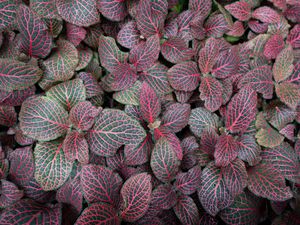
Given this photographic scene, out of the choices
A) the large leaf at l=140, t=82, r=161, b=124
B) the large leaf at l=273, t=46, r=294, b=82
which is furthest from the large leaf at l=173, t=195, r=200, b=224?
the large leaf at l=273, t=46, r=294, b=82

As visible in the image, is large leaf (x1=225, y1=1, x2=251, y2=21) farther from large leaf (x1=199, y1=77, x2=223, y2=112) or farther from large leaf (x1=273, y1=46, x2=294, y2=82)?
large leaf (x1=199, y1=77, x2=223, y2=112)

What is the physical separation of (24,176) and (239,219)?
0.82 metres

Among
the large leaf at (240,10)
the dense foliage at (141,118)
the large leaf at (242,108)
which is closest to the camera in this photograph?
the dense foliage at (141,118)

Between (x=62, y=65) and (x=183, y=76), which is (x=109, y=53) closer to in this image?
(x=62, y=65)

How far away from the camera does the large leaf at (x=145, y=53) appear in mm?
1153

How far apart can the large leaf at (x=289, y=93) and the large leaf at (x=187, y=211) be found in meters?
0.56

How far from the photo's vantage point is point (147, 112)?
1095 millimetres

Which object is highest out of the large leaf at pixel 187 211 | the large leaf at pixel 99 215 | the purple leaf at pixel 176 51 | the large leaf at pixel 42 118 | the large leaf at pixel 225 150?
the purple leaf at pixel 176 51

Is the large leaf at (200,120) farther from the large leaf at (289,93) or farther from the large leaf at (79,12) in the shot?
the large leaf at (79,12)

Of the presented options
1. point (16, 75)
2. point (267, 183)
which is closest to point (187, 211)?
point (267, 183)

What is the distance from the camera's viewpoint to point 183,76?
119 centimetres

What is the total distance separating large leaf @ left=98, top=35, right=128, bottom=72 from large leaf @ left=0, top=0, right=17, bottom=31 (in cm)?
34

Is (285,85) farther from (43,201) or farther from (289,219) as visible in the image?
(43,201)

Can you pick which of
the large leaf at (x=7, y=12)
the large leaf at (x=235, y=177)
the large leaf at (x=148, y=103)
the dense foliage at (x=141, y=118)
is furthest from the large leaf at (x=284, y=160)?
the large leaf at (x=7, y=12)
